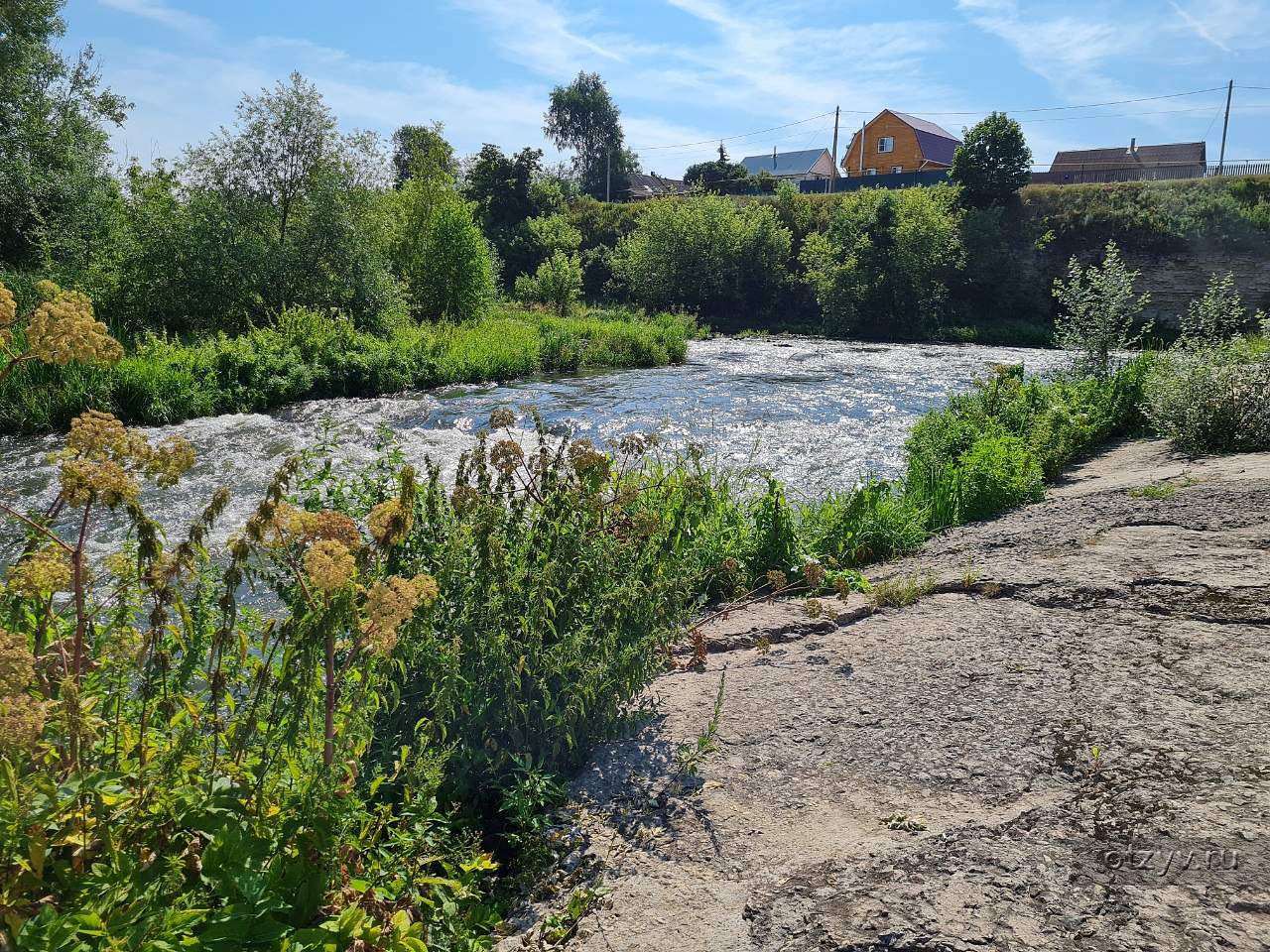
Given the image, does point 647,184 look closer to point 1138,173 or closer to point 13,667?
point 1138,173

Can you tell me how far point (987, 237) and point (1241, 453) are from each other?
3415 centimetres

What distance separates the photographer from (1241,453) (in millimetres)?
8188

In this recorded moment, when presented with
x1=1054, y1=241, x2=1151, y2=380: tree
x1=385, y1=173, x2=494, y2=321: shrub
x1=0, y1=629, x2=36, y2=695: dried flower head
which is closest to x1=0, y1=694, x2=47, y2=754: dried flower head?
x1=0, y1=629, x2=36, y2=695: dried flower head

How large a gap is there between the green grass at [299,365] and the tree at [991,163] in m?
22.4

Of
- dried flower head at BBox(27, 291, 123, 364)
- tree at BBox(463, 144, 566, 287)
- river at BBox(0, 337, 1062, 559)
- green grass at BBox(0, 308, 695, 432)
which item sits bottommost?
river at BBox(0, 337, 1062, 559)

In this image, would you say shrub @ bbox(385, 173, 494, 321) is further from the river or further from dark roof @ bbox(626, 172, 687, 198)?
dark roof @ bbox(626, 172, 687, 198)

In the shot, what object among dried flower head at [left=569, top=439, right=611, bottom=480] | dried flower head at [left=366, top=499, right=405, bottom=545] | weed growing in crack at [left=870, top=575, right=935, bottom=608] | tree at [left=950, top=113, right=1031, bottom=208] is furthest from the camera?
tree at [left=950, top=113, right=1031, bottom=208]

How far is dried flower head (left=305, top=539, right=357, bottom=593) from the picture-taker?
70.5 inches

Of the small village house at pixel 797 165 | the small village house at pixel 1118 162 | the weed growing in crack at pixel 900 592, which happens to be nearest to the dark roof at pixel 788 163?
the small village house at pixel 797 165

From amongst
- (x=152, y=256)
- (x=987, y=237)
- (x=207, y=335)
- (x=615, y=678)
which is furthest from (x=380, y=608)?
(x=987, y=237)

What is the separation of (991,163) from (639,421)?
3316 centimetres

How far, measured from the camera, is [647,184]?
89750 millimetres

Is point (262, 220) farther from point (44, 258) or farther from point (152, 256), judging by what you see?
point (44, 258)

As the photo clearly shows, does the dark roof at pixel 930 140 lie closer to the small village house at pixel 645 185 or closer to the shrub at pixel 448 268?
the small village house at pixel 645 185
